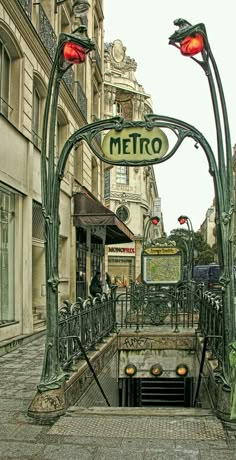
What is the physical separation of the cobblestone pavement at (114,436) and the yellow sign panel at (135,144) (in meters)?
2.92

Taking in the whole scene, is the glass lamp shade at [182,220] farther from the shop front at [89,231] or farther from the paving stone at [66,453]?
the paving stone at [66,453]

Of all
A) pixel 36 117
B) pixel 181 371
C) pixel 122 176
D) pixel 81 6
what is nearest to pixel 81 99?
pixel 36 117

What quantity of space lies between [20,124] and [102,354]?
5.43 metres

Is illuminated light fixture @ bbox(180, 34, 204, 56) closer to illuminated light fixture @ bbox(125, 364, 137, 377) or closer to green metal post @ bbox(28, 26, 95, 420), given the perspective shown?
green metal post @ bbox(28, 26, 95, 420)

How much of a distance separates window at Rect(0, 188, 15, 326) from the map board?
616 centimetres

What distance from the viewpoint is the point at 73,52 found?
230 inches

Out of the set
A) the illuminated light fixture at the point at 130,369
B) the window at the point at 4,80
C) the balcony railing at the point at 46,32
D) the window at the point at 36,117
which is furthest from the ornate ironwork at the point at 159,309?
the balcony railing at the point at 46,32

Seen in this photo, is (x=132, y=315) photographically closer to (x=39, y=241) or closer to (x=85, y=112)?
(x=39, y=241)

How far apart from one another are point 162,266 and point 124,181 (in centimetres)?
3240

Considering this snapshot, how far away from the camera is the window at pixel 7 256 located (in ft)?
36.3

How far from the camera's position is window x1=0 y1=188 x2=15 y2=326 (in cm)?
1107

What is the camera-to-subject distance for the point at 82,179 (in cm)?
1984

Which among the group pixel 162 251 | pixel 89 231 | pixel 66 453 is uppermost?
pixel 89 231

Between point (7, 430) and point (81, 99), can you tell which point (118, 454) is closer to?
point (7, 430)
